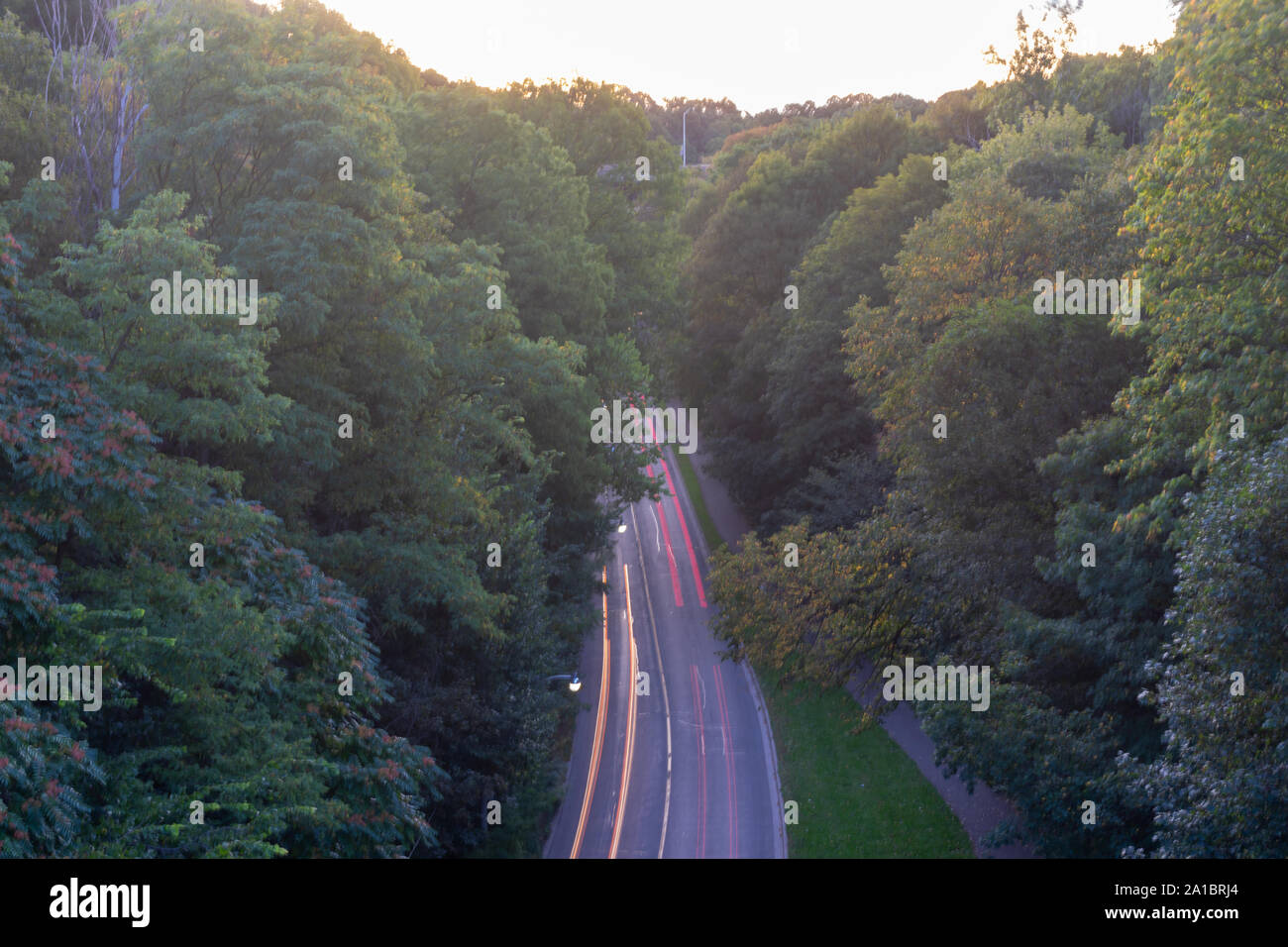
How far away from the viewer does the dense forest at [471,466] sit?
12867 mm

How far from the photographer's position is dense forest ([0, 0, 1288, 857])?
12867mm

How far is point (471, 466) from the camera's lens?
26.6 metres

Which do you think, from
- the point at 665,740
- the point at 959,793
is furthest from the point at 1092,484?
the point at 665,740

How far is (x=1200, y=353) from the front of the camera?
55.5 ft

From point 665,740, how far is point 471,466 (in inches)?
561

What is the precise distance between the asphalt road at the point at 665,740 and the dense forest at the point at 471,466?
2.28 metres

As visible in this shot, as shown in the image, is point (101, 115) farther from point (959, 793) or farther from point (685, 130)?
point (685, 130)

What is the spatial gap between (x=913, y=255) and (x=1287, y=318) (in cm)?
1636

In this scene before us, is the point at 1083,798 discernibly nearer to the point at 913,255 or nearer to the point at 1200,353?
the point at 1200,353

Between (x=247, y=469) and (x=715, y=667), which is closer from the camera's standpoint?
(x=247, y=469)

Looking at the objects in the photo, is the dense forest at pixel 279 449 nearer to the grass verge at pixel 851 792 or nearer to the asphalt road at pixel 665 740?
the asphalt road at pixel 665 740

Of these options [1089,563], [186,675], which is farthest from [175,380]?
[1089,563]

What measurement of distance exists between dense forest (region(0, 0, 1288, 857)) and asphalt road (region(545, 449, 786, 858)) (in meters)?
2.28

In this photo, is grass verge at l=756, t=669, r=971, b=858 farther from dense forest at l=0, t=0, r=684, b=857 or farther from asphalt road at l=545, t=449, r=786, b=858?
dense forest at l=0, t=0, r=684, b=857
